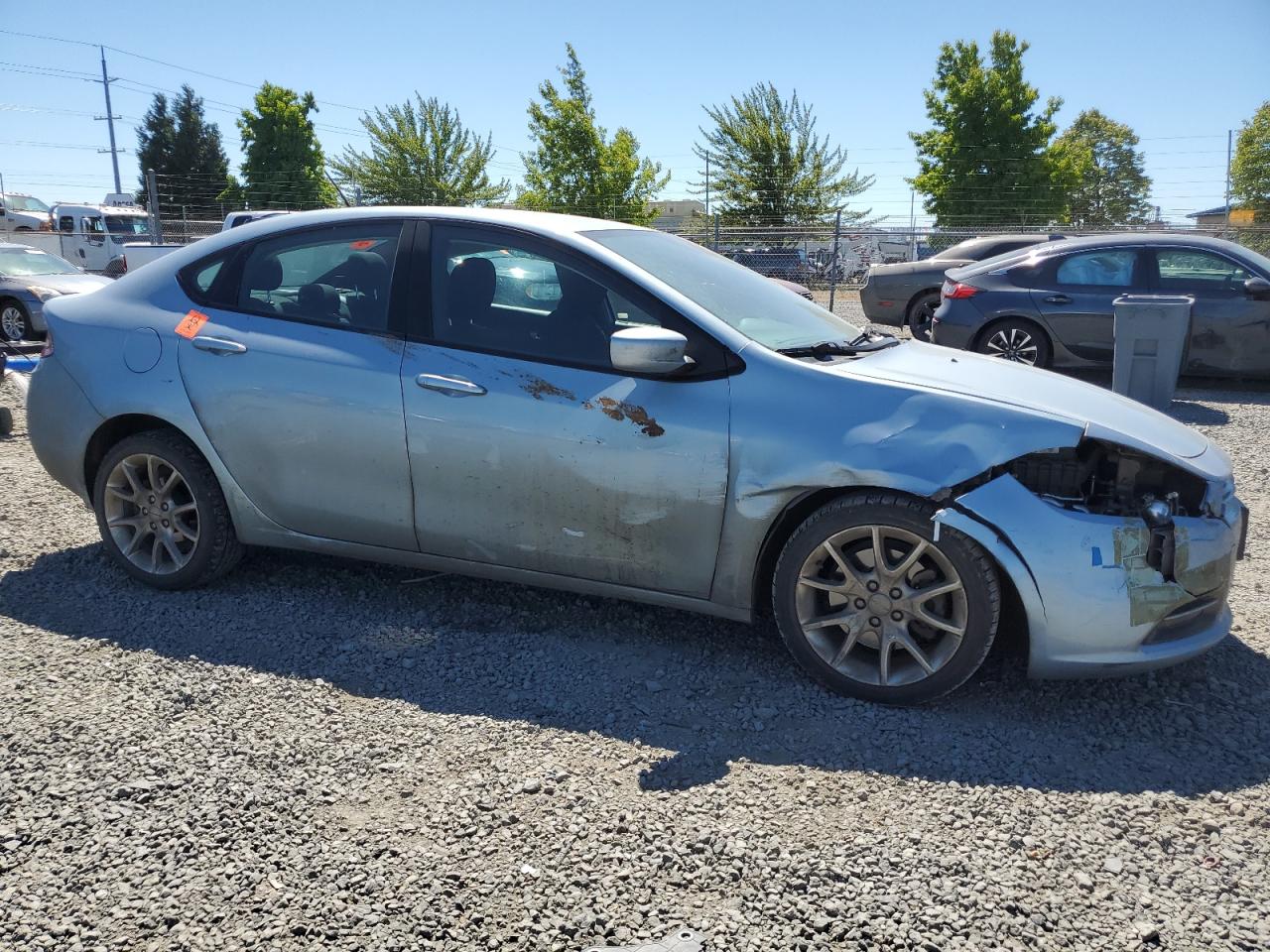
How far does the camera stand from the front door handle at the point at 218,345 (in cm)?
406

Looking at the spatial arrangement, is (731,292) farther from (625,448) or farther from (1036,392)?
(1036,392)

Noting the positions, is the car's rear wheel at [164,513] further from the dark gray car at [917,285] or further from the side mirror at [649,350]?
the dark gray car at [917,285]

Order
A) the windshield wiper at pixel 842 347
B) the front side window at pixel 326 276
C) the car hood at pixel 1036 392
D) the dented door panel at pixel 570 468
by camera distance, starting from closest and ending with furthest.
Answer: the car hood at pixel 1036 392, the dented door panel at pixel 570 468, the windshield wiper at pixel 842 347, the front side window at pixel 326 276

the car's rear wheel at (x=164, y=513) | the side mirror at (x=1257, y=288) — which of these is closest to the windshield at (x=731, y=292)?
the car's rear wheel at (x=164, y=513)

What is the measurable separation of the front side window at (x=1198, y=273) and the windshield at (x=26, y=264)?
1470 centimetres

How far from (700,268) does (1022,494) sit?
5.42ft

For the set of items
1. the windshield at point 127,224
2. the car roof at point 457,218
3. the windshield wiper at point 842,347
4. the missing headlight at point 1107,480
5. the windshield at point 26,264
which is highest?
the windshield at point 127,224

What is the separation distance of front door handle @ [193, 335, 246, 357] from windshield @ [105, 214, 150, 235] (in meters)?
30.4

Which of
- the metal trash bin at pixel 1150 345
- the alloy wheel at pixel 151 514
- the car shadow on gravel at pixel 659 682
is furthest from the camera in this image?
the metal trash bin at pixel 1150 345

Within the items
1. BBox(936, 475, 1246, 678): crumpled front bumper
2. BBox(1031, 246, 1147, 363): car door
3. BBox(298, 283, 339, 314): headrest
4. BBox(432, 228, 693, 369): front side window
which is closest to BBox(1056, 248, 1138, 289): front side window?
BBox(1031, 246, 1147, 363): car door

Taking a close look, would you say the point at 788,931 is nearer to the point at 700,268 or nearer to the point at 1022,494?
the point at 1022,494

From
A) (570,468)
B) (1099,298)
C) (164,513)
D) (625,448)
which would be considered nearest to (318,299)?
(164,513)

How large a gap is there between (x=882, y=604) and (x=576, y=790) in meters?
1.19

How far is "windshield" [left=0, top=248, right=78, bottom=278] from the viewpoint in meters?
14.4
